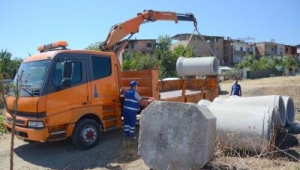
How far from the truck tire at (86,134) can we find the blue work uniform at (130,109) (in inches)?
30.0

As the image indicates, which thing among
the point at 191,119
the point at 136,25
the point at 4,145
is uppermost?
the point at 136,25

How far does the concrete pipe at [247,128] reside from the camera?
624 centimetres

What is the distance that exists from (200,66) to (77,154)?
623cm

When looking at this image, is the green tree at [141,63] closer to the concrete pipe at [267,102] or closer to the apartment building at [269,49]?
the concrete pipe at [267,102]

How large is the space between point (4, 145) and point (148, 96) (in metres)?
4.37

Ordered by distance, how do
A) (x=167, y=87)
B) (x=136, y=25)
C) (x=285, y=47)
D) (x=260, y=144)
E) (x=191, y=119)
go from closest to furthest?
(x=191, y=119), (x=260, y=144), (x=136, y=25), (x=167, y=87), (x=285, y=47)

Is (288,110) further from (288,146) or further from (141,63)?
(141,63)

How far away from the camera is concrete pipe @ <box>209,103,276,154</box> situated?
624cm

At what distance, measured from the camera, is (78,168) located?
6.64 meters

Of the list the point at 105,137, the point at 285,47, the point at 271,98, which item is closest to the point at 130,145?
the point at 105,137

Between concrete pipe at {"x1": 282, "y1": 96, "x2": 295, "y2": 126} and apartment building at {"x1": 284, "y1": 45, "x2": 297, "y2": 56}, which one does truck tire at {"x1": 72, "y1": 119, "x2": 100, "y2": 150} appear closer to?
concrete pipe at {"x1": 282, "y1": 96, "x2": 295, "y2": 126}

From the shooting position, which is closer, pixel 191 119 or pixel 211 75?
pixel 191 119

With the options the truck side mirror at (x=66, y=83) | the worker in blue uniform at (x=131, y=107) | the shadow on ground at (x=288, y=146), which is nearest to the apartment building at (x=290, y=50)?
the shadow on ground at (x=288, y=146)

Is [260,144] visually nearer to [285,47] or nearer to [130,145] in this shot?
[130,145]
